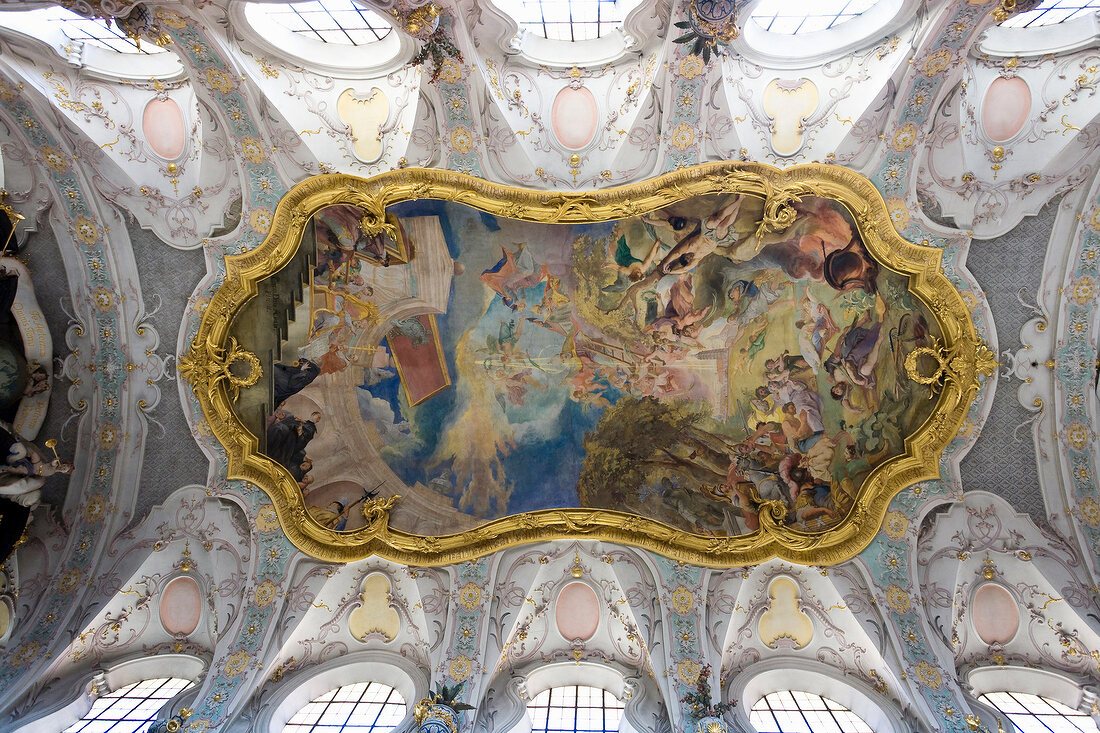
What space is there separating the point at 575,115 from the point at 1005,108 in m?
7.61

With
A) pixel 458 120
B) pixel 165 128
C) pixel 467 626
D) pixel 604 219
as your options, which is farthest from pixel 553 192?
pixel 467 626

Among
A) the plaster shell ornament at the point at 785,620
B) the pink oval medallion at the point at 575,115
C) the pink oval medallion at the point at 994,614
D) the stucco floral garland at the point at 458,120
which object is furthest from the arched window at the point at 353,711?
the pink oval medallion at the point at 575,115

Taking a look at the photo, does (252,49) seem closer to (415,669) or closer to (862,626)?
(415,669)

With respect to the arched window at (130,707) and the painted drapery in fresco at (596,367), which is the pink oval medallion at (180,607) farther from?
the painted drapery in fresco at (596,367)

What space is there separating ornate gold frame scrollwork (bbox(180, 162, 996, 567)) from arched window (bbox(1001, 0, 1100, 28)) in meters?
3.64

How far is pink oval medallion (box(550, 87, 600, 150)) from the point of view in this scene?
36.5 feet

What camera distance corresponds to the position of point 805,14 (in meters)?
10.7

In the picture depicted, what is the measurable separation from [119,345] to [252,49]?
6017mm

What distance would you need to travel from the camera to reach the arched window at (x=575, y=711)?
35.6 feet

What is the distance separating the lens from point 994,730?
961 cm

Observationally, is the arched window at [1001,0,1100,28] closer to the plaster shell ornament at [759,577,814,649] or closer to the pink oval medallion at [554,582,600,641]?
the plaster shell ornament at [759,577,814,649]

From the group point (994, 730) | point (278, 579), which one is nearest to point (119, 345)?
point (278, 579)

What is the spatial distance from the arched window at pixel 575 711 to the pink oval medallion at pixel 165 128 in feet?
41.1

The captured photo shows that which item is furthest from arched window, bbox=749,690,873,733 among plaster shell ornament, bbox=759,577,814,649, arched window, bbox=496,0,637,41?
arched window, bbox=496,0,637,41
